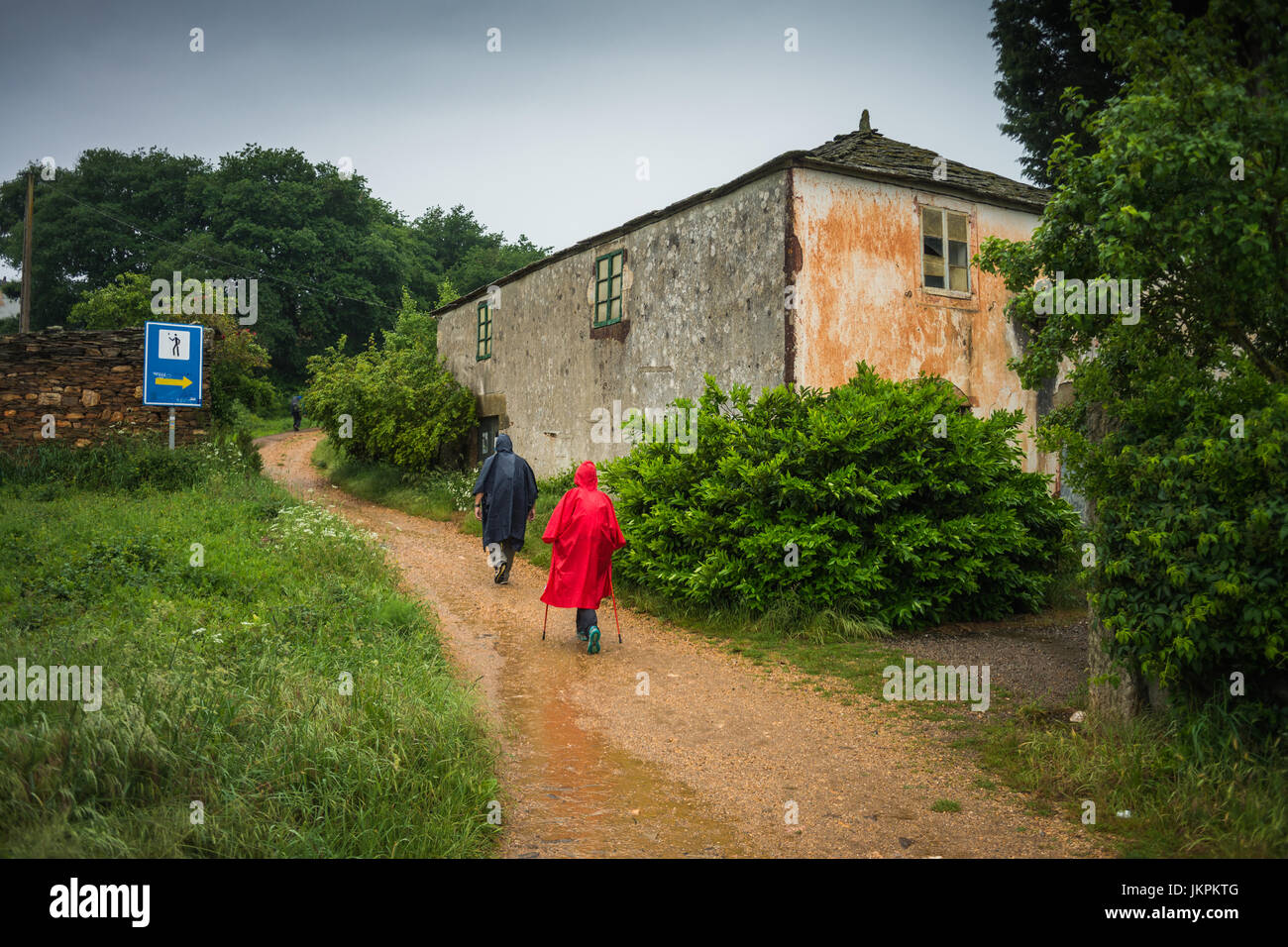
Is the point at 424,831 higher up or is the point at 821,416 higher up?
the point at 821,416

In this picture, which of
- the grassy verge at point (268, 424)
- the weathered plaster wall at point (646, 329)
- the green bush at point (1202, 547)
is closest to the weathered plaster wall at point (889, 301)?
the weathered plaster wall at point (646, 329)

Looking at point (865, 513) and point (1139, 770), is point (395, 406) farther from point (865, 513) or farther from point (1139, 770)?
point (1139, 770)

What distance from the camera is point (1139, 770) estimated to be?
14.2 feet

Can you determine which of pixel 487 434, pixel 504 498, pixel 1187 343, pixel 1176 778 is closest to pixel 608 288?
pixel 504 498

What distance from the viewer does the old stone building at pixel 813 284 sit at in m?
10.8

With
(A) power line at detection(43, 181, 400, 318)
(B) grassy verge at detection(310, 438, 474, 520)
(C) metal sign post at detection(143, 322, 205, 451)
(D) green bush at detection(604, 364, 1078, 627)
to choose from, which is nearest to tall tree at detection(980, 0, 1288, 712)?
(D) green bush at detection(604, 364, 1078, 627)

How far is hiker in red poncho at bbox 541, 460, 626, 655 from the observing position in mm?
7879

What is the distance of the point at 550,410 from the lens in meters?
16.5

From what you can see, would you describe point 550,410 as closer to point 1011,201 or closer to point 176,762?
point 1011,201

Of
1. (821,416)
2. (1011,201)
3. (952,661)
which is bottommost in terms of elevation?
(952,661)

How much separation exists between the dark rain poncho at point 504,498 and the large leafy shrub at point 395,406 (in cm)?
836

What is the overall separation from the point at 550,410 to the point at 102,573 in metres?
10.0

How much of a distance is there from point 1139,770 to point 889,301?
26.8ft
